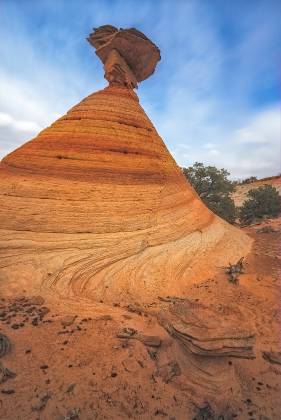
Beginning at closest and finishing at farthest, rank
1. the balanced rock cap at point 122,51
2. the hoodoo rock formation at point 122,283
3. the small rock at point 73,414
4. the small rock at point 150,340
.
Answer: the small rock at point 73,414, the hoodoo rock formation at point 122,283, the small rock at point 150,340, the balanced rock cap at point 122,51

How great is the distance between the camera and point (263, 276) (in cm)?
1039

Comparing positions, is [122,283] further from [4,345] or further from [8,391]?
[8,391]

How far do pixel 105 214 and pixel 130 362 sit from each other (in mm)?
5607

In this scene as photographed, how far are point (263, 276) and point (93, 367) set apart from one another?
26.2 feet

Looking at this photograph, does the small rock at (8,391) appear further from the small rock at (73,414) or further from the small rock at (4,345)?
the small rock at (73,414)

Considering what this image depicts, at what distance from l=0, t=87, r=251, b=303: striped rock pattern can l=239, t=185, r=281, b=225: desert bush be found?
47.9 feet

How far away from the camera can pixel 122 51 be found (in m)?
15.0

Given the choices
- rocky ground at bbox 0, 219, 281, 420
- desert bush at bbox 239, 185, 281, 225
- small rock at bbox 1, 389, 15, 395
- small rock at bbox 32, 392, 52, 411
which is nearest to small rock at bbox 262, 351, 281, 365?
rocky ground at bbox 0, 219, 281, 420

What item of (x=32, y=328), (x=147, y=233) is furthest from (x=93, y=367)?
(x=147, y=233)

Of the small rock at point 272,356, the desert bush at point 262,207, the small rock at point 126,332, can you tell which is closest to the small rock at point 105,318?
the small rock at point 126,332

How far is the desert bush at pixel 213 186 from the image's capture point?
2444cm

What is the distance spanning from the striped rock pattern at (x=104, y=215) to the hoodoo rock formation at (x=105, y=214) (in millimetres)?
38

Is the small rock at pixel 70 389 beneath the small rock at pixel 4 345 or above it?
beneath

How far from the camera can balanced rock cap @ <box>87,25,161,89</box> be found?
14.4 m
